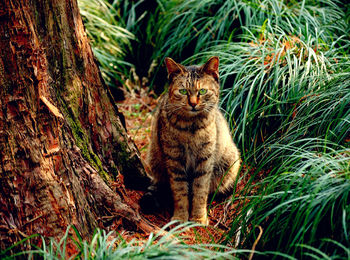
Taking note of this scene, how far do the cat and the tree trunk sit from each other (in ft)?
1.76

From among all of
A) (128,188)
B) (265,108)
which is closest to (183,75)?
(265,108)

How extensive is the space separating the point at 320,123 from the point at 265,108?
1.72 feet

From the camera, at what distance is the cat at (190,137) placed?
9.82ft

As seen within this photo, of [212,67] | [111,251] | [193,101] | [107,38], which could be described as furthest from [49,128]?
[107,38]

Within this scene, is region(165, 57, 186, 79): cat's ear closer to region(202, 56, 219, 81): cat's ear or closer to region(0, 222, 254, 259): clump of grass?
region(202, 56, 219, 81): cat's ear

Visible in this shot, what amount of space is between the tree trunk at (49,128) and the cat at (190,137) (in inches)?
21.1

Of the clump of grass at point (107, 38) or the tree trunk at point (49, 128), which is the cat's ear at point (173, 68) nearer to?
the tree trunk at point (49, 128)

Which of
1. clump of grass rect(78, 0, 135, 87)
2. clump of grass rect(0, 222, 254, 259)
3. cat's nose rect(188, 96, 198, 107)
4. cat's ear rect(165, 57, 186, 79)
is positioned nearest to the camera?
clump of grass rect(0, 222, 254, 259)

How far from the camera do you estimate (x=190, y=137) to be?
3000 mm

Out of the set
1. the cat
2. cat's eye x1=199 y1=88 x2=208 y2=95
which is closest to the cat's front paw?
the cat

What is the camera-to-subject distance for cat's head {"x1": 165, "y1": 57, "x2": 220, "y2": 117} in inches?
116

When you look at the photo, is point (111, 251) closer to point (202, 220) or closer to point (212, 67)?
point (202, 220)

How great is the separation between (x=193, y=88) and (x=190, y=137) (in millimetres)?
385

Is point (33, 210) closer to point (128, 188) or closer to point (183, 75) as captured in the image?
point (128, 188)
